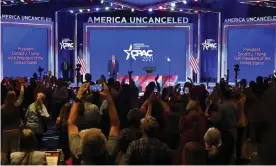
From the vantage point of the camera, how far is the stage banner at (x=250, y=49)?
18406 mm

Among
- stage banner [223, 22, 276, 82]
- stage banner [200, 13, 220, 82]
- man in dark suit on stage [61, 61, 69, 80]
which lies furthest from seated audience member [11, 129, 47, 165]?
stage banner [200, 13, 220, 82]

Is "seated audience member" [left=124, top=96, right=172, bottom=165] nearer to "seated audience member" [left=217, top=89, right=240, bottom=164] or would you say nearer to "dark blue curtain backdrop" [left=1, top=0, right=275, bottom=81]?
"seated audience member" [left=217, top=89, right=240, bottom=164]


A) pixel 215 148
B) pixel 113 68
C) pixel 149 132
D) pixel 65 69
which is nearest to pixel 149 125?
pixel 149 132

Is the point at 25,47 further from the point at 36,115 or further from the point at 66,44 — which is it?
the point at 36,115

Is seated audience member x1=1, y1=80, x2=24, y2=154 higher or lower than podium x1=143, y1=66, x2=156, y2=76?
lower

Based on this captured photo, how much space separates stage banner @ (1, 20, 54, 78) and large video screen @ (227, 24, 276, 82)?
7.24m

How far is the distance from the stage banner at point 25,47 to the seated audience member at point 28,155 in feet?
47.7

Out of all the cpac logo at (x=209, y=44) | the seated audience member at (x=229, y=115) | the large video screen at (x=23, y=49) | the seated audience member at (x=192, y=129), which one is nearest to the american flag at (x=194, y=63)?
the cpac logo at (x=209, y=44)

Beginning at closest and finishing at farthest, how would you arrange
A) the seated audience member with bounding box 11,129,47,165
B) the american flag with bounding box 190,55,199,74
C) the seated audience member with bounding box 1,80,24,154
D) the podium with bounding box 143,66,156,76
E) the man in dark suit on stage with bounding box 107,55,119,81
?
the seated audience member with bounding box 11,129,47,165 < the seated audience member with bounding box 1,80,24,154 < the podium with bounding box 143,66,156,76 < the man in dark suit on stage with bounding box 107,55,119,81 < the american flag with bounding box 190,55,199,74

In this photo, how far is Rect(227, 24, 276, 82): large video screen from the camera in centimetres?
1841

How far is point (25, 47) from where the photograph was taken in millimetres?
19203

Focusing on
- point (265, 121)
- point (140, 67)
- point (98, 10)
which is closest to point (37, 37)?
point (98, 10)

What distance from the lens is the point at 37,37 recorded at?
64.6 feet

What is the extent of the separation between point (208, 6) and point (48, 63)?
→ 686 centimetres
